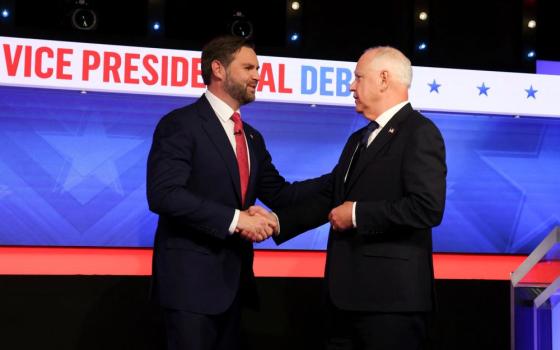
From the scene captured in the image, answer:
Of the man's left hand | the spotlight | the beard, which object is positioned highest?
the spotlight

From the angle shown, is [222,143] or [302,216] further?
[302,216]

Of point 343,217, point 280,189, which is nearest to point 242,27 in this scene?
point 280,189

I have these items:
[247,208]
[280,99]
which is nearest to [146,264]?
[280,99]

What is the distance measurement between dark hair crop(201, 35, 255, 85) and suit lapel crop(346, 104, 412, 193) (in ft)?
2.21

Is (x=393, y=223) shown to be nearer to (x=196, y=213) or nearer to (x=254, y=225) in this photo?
(x=254, y=225)

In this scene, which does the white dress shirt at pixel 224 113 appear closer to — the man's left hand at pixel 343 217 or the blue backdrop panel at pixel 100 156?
the man's left hand at pixel 343 217

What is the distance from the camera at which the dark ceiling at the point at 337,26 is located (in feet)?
17.4

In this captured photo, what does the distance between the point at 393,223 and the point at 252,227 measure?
1.61 ft

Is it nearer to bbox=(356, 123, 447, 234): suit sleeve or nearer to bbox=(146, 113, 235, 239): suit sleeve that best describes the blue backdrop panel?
bbox=(146, 113, 235, 239): suit sleeve

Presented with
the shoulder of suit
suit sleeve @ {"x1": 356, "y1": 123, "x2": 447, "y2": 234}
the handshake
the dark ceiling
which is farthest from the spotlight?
suit sleeve @ {"x1": 356, "y1": 123, "x2": 447, "y2": 234}

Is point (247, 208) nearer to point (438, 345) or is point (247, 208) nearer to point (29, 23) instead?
point (438, 345)

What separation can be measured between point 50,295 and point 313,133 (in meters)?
3.04

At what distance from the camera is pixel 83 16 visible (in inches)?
207

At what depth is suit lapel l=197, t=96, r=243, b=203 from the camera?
2.50 metres
